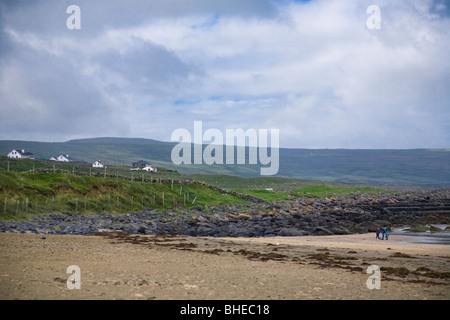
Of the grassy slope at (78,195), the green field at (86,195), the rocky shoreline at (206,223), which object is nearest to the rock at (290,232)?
the rocky shoreline at (206,223)

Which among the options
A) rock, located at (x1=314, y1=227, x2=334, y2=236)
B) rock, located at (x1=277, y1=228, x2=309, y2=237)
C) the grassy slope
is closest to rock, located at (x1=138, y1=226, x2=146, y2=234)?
the grassy slope

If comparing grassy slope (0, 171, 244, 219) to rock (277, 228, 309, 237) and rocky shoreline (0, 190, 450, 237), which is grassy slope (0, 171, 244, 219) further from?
rock (277, 228, 309, 237)

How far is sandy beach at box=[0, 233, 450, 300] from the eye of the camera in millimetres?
13266

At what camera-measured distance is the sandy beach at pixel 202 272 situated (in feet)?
43.5

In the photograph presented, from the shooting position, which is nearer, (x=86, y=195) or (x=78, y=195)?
(x=78, y=195)

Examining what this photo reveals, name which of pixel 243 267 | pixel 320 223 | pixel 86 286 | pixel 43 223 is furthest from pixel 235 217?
pixel 86 286

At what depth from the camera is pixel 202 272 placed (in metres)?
17.0

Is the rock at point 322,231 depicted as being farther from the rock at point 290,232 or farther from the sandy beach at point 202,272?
the sandy beach at point 202,272

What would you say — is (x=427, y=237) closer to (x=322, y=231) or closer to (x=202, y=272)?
(x=322, y=231)

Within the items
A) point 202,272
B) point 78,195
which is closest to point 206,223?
point 78,195

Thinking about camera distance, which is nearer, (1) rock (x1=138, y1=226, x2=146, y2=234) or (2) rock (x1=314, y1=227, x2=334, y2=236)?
(1) rock (x1=138, y1=226, x2=146, y2=234)

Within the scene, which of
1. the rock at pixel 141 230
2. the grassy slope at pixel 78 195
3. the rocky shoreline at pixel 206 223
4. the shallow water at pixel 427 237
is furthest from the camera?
the grassy slope at pixel 78 195

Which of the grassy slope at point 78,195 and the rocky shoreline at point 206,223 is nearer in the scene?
the rocky shoreline at point 206,223

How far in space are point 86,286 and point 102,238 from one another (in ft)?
52.4
